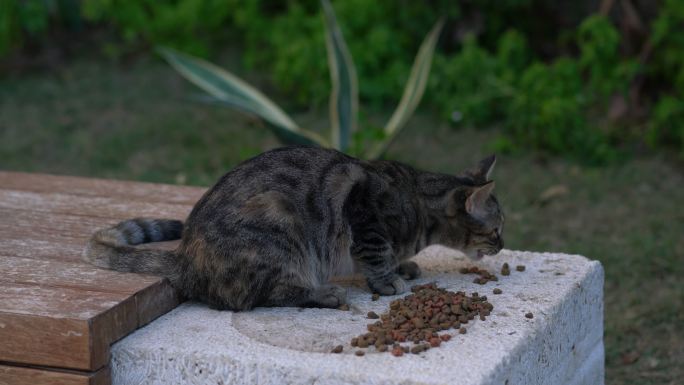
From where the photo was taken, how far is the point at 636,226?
5.52m

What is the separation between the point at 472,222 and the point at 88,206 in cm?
162

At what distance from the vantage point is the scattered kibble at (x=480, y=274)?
11.2ft

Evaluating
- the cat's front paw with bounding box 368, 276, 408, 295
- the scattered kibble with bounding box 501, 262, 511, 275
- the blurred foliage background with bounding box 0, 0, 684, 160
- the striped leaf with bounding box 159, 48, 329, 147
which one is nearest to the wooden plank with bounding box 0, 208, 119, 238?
the cat's front paw with bounding box 368, 276, 408, 295

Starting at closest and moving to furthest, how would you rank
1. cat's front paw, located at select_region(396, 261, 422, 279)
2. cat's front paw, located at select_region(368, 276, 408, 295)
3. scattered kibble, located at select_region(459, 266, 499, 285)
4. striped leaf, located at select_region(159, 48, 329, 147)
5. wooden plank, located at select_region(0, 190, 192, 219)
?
cat's front paw, located at select_region(368, 276, 408, 295), scattered kibble, located at select_region(459, 266, 499, 285), cat's front paw, located at select_region(396, 261, 422, 279), wooden plank, located at select_region(0, 190, 192, 219), striped leaf, located at select_region(159, 48, 329, 147)

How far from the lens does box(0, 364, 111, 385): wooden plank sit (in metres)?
2.73

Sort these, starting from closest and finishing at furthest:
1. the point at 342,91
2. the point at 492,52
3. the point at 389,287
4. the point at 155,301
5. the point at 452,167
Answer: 1. the point at 155,301
2. the point at 389,287
3. the point at 342,91
4. the point at 452,167
5. the point at 492,52

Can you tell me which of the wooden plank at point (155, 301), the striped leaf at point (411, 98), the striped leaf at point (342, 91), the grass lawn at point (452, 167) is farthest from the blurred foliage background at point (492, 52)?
the wooden plank at point (155, 301)

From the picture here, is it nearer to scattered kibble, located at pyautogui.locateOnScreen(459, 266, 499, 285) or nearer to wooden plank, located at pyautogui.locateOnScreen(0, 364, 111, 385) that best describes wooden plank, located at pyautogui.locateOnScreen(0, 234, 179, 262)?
wooden plank, located at pyautogui.locateOnScreen(0, 364, 111, 385)

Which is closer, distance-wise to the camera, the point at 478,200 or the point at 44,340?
the point at 44,340

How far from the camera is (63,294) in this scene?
2941 mm

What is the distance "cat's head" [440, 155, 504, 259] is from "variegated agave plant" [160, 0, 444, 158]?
211 centimetres

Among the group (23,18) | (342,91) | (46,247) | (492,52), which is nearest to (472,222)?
(46,247)

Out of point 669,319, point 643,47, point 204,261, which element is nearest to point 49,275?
point 204,261

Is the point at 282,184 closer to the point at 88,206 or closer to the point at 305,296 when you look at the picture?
the point at 305,296
